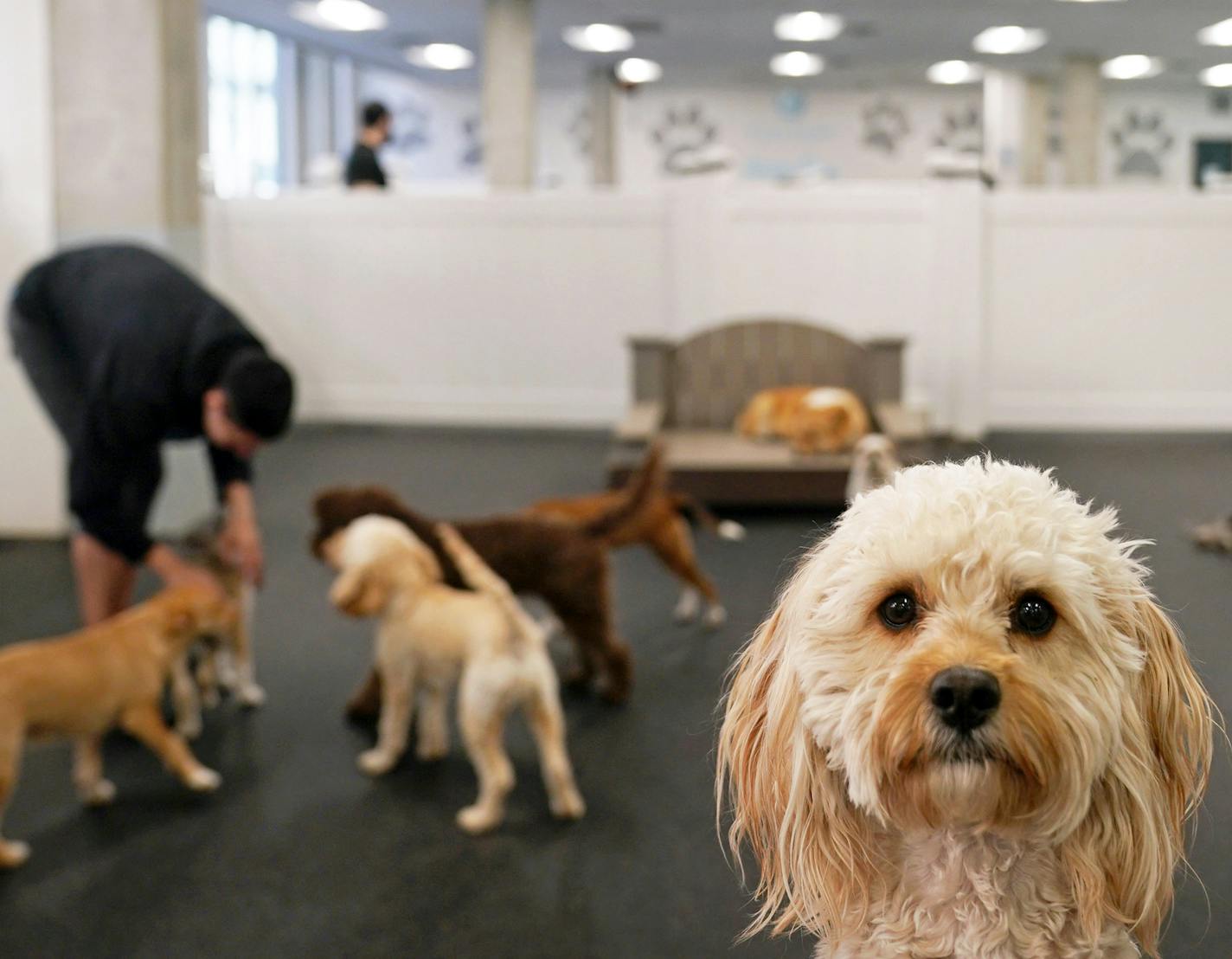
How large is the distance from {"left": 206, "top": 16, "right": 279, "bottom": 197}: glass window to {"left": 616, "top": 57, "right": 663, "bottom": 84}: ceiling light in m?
4.45

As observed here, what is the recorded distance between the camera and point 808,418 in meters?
5.78

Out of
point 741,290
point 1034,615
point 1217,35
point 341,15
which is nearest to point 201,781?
point 1034,615

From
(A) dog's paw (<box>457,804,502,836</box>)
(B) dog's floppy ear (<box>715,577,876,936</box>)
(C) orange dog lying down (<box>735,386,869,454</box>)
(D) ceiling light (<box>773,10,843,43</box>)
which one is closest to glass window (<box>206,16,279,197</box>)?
(D) ceiling light (<box>773,10,843,43</box>)

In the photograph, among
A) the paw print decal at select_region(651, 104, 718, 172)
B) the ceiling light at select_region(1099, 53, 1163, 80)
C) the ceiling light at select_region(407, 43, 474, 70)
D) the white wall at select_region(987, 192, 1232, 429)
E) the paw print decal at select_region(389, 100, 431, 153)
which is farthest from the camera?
the paw print decal at select_region(389, 100, 431, 153)

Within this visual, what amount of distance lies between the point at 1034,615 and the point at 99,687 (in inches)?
85.4

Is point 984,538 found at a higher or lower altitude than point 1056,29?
lower

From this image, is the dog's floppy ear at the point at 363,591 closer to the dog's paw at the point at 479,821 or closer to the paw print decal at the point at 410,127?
the dog's paw at the point at 479,821

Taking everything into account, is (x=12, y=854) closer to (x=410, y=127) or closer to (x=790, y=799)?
(x=790, y=799)

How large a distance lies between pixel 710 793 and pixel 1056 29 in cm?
1195

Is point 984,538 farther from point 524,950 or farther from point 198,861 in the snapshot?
point 198,861

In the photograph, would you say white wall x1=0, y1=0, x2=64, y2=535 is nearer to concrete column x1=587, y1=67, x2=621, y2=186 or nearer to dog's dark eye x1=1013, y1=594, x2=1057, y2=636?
dog's dark eye x1=1013, y1=594, x2=1057, y2=636

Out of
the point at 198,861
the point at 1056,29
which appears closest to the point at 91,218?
the point at 198,861

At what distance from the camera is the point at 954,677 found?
3.16 ft

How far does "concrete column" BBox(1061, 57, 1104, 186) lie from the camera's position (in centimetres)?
1391
